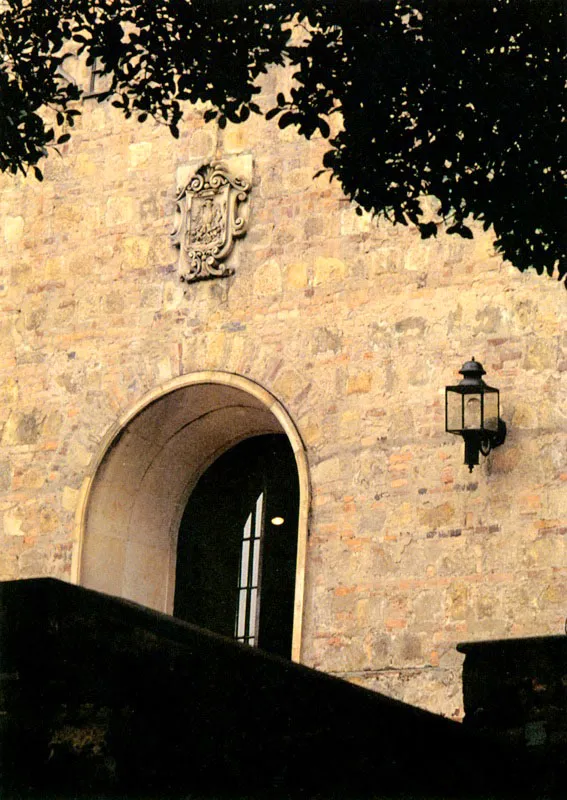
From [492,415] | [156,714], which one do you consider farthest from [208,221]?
[156,714]

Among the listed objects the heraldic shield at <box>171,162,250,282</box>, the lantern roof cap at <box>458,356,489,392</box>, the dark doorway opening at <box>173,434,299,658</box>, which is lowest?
the dark doorway opening at <box>173,434,299,658</box>

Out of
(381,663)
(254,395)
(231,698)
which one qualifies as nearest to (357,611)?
(381,663)

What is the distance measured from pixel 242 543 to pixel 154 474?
37.1 inches

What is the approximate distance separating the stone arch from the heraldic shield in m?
0.90

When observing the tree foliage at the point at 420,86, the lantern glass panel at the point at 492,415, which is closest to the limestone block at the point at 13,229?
the lantern glass panel at the point at 492,415

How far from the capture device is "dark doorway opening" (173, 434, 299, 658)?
15023 mm

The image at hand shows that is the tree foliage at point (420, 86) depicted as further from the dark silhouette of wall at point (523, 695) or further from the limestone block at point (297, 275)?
the limestone block at point (297, 275)

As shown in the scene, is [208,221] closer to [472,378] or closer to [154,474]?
[154,474]

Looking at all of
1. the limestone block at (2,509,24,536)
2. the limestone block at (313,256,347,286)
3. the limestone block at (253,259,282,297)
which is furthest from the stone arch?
the limestone block at (313,256,347,286)

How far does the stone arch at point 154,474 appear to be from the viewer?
14.8m

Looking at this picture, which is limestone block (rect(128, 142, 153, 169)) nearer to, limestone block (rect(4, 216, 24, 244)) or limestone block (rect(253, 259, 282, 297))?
limestone block (rect(4, 216, 24, 244))

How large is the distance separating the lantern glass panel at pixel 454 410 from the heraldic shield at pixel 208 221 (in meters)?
2.47

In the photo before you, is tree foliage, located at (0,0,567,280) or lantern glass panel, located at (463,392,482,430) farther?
lantern glass panel, located at (463,392,482,430)

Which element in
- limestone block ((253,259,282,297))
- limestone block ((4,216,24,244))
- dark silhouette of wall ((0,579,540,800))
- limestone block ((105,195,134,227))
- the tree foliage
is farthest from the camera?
limestone block ((4,216,24,244))
